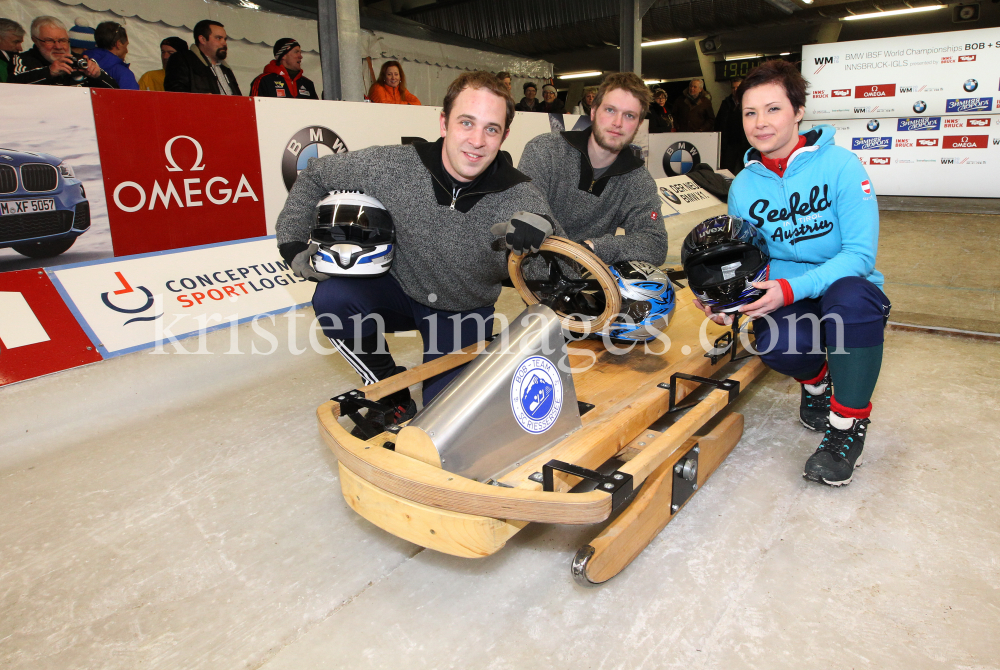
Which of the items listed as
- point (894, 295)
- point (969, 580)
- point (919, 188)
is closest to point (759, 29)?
point (919, 188)

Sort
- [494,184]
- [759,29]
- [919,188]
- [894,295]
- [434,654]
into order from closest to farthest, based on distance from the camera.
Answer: [434,654], [494,184], [894,295], [919,188], [759,29]

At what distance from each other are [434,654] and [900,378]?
2.38m

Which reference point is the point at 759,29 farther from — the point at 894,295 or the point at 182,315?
the point at 182,315

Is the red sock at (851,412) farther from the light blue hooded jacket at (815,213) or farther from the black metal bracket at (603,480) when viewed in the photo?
the black metal bracket at (603,480)

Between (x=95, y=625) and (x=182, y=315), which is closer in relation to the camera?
(x=95, y=625)

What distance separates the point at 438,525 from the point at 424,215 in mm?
1077

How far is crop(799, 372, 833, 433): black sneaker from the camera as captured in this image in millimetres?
2287

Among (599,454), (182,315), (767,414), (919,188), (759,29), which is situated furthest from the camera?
(759,29)

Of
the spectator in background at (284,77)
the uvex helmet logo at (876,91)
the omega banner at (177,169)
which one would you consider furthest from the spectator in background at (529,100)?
the omega banner at (177,169)

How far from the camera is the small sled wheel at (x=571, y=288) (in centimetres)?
183

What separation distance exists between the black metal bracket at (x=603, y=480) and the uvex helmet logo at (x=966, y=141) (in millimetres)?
8743

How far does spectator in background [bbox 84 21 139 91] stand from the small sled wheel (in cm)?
361

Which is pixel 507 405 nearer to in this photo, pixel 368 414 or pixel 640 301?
pixel 368 414

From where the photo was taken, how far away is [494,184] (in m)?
2.12
